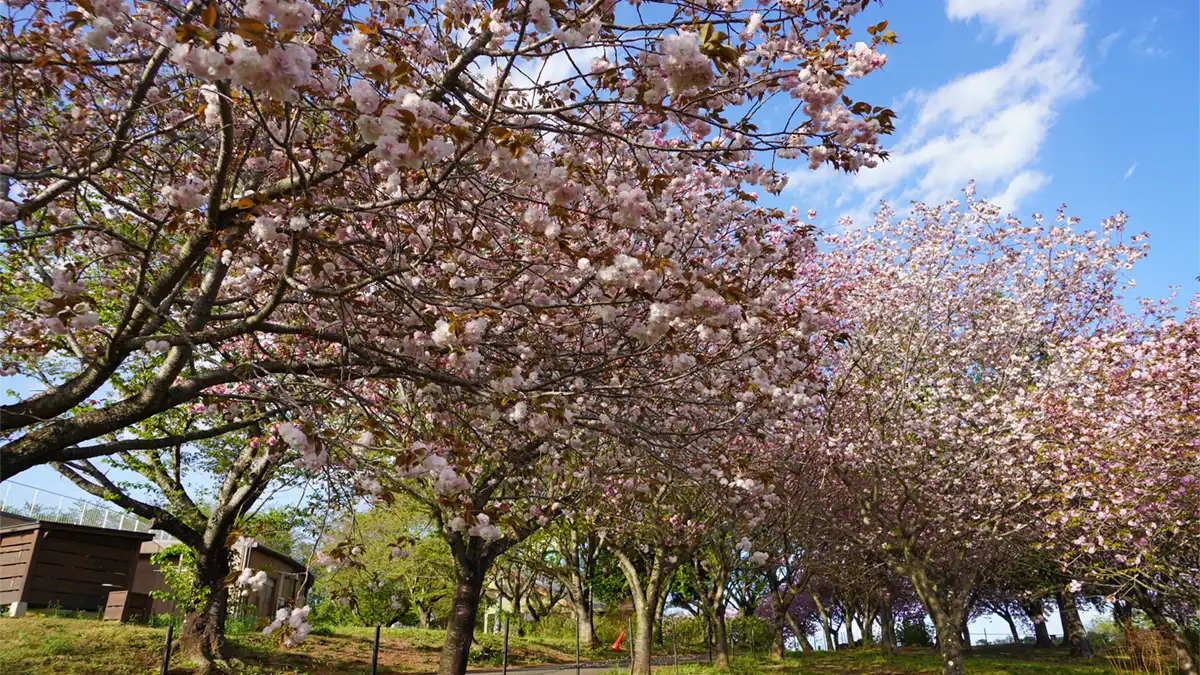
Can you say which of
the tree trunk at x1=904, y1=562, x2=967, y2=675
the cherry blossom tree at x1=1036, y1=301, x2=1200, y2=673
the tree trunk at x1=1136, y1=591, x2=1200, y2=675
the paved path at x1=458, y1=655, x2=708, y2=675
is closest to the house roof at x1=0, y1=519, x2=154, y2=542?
the paved path at x1=458, y1=655, x2=708, y2=675

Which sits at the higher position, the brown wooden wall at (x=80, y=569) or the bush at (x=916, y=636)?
the brown wooden wall at (x=80, y=569)

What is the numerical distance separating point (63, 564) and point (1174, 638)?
27077mm

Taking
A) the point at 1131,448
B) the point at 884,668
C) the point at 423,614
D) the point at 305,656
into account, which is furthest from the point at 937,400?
the point at 423,614

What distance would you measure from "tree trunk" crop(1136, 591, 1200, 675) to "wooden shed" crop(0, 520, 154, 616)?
2440 cm

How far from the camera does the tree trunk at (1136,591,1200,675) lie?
56.0 ft

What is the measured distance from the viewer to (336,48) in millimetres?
4891

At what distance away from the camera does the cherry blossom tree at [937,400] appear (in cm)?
1391

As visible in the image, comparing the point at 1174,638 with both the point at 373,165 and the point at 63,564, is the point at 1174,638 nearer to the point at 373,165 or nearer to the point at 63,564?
the point at 373,165

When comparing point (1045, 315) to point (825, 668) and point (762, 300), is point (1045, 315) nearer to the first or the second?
point (825, 668)

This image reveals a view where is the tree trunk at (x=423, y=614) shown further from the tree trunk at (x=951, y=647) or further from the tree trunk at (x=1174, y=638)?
the tree trunk at (x=1174, y=638)

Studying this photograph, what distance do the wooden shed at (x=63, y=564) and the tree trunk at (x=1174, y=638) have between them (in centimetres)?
2440

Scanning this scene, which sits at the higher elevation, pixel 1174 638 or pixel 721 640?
pixel 1174 638

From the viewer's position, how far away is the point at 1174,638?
1780 centimetres

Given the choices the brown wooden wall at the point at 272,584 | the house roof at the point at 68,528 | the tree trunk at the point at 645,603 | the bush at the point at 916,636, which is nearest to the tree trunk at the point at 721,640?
the tree trunk at the point at 645,603
